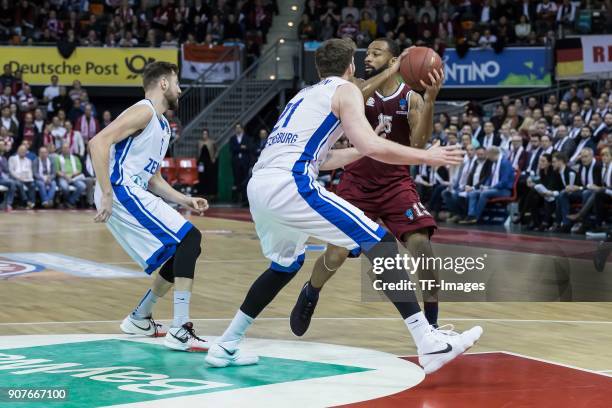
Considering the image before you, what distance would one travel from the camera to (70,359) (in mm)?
6422

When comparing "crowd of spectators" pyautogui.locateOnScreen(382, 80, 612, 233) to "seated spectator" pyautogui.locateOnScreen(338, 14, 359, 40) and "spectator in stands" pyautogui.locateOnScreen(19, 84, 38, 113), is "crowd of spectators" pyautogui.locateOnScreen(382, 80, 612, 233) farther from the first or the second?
"spectator in stands" pyautogui.locateOnScreen(19, 84, 38, 113)

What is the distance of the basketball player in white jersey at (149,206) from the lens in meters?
6.77

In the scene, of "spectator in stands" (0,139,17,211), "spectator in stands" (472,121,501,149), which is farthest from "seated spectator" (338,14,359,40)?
"spectator in stands" (0,139,17,211)

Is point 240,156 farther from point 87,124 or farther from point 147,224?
point 147,224

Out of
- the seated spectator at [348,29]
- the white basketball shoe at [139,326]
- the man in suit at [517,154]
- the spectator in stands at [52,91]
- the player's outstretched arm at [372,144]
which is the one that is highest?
the seated spectator at [348,29]

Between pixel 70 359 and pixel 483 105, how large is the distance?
19393mm

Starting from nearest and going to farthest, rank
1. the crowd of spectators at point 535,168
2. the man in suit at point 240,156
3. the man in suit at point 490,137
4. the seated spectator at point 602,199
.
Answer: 1. the seated spectator at point 602,199
2. the crowd of spectators at point 535,168
3. the man in suit at point 490,137
4. the man in suit at point 240,156

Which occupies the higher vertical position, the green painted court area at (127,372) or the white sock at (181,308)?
the white sock at (181,308)

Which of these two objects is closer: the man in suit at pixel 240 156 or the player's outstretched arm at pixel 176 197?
the player's outstretched arm at pixel 176 197

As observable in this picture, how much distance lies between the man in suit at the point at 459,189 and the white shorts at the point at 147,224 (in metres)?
12.7

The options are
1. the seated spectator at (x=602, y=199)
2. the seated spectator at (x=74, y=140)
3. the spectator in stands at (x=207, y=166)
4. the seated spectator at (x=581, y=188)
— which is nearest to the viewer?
the seated spectator at (x=602, y=199)

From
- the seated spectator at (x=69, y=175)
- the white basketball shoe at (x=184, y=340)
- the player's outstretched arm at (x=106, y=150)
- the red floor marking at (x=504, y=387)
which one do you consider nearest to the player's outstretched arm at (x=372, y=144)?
the red floor marking at (x=504, y=387)

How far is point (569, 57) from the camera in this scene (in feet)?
78.1

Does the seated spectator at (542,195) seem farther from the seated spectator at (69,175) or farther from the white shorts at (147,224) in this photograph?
the white shorts at (147,224)
